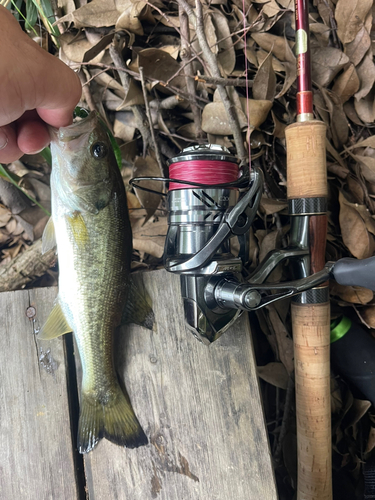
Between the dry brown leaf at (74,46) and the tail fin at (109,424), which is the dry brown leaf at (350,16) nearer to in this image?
the dry brown leaf at (74,46)

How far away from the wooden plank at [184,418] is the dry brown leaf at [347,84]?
0.94 m

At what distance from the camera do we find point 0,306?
4.30 feet

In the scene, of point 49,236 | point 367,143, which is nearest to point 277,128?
point 367,143

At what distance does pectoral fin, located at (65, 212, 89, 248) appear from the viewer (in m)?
1.12

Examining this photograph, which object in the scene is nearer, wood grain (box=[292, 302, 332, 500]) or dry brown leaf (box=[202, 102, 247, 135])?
wood grain (box=[292, 302, 332, 500])

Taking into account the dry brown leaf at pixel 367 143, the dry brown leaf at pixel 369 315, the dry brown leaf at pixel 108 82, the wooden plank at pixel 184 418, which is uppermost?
the dry brown leaf at pixel 108 82

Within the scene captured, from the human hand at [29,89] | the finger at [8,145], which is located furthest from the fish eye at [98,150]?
the finger at [8,145]

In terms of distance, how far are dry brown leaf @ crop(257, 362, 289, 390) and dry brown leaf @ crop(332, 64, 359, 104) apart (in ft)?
3.47

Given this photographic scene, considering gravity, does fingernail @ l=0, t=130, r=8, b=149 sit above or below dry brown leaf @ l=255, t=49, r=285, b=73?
below

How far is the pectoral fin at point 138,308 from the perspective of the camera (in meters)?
1.24

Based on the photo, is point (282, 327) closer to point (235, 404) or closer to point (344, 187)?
point (235, 404)

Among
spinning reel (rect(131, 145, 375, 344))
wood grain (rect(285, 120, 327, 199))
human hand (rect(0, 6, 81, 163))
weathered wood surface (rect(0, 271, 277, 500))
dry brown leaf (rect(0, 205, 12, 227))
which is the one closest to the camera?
human hand (rect(0, 6, 81, 163))

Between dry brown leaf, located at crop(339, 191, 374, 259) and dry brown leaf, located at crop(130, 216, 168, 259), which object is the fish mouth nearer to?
dry brown leaf, located at crop(130, 216, 168, 259)

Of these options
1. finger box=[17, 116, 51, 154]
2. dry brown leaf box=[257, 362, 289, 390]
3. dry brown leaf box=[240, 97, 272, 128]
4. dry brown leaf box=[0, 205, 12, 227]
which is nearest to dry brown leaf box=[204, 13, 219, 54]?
dry brown leaf box=[240, 97, 272, 128]
